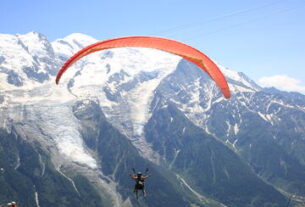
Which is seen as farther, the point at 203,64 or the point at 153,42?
the point at 203,64

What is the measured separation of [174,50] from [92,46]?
6.38 metres

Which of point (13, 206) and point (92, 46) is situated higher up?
point (92, 46)

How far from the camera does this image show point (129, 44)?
3428 cm

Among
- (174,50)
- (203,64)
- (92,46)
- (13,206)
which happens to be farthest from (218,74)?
(13,206)

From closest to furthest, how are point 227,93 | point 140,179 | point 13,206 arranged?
1. point 13,206
2. point 140,179
3. point 227,93

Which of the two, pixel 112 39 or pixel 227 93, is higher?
pixel 112 39

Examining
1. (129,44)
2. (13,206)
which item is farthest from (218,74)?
(13,206)


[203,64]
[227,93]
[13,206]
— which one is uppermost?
[203,64]

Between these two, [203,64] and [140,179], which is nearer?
[140,179]

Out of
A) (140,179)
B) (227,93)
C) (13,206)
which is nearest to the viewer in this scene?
(13,206)

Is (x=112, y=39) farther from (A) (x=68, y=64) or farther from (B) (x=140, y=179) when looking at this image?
(B) (x=140, y=179)

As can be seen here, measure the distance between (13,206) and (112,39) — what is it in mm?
14307

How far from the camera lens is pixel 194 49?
34.3 metres

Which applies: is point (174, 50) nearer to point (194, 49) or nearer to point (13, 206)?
point (194, 49)
